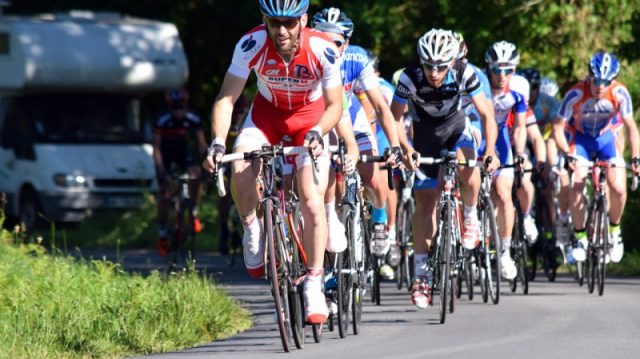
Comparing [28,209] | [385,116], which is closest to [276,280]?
[385,116]

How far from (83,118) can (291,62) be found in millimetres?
13531

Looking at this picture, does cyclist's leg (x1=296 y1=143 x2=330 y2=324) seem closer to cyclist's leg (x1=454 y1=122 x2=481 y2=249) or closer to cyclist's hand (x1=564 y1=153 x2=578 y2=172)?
cyclist's leg (x1=454 y1=122 x2=481 y2=249)

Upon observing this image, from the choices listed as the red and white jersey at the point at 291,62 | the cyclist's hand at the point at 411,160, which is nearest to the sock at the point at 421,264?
the cyclist's hand at the point at 411,160

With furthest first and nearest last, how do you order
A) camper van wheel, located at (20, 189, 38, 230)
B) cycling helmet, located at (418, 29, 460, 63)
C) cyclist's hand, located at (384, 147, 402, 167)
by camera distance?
1. camper van wheel, located at (20, 189, 38, 230)
2. cycling helmet, located at (418, 29, 460, 63)
3. cyclist's hand, located at (384, 147, 402, 167)

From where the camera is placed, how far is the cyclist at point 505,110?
14.9 m

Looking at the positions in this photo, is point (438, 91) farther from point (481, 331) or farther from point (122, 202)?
point (122, 202)

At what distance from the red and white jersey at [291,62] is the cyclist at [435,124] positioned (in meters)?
1.75

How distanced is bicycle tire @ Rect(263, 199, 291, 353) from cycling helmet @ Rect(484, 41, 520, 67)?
15.7ft

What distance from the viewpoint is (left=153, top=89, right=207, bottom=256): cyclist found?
18.7 metres

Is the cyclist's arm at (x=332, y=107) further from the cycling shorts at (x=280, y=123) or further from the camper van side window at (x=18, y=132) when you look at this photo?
the camper van side window at (x=18, y=132)

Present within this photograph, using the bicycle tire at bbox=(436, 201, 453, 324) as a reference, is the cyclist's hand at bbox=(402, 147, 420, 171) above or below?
above

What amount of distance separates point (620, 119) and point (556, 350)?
5789mm

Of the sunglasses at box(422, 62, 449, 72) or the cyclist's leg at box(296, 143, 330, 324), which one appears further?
the sunglasses at box(422, 62, 449, 72)

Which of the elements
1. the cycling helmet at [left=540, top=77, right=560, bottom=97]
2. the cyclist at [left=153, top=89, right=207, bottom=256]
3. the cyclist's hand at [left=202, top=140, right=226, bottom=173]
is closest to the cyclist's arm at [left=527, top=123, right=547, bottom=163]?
the cycling helmet at [left=540, top=77, right=560, bottom=97]
